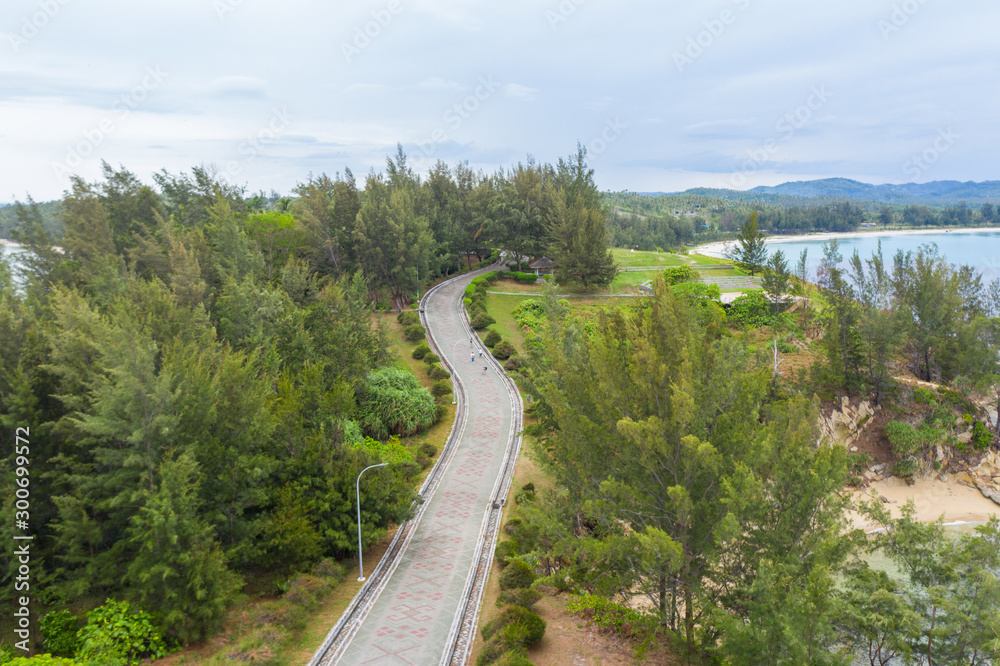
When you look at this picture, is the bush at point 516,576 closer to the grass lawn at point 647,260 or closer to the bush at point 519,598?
the bush at point 519,598

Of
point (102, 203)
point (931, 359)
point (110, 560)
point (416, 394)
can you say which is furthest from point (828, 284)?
point (102, 203)

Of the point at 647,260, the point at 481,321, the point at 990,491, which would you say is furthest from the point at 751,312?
the point at 647,260

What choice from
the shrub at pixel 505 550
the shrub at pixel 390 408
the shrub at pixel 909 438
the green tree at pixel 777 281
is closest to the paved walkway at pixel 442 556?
the shrub at pixel 505 550

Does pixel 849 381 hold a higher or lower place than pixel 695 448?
lower

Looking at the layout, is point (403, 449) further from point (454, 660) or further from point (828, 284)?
point (828, 284)

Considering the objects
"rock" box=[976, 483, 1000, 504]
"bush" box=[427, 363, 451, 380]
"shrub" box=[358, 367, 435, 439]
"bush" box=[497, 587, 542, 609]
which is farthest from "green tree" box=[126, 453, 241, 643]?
"rock" box=[976, 483, 1000, 504]
